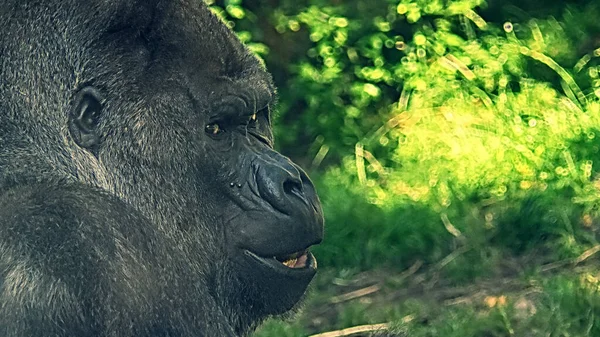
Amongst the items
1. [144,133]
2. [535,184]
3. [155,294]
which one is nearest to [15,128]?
[144,133]

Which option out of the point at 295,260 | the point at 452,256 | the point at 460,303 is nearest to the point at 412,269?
the point at 452,256

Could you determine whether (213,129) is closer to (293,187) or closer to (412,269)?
(293,187)

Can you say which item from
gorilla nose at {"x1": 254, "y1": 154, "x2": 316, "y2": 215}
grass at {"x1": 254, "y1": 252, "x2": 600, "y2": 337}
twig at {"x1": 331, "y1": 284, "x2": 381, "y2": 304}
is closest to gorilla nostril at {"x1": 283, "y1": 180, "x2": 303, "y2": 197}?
gorilla nose at {"x1": 254, "y1": 154, "x2": 316, "y2": 215}

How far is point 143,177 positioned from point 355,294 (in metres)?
2.10

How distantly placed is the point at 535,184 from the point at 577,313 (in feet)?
4.59

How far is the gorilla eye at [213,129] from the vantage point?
10.3ft

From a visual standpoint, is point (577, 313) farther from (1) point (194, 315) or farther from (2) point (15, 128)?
(2) point (15, 128)

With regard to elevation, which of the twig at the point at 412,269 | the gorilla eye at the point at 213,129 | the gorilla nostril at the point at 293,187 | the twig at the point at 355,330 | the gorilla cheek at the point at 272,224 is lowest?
the twig at the point at 412,269

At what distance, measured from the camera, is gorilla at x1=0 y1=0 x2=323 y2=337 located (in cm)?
266

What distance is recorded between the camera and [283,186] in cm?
311

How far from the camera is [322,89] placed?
6879mm

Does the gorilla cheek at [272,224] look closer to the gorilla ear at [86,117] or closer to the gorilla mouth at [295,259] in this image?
the gorilla mouth at [295,259]

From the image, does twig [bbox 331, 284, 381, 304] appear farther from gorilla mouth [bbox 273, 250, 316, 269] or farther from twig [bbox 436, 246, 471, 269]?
gorilla mouth [bbox 273, 250, 316, 269]

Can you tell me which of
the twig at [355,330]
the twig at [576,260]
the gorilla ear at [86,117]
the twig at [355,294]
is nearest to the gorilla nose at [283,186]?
the gorilla ear at [86,117]
